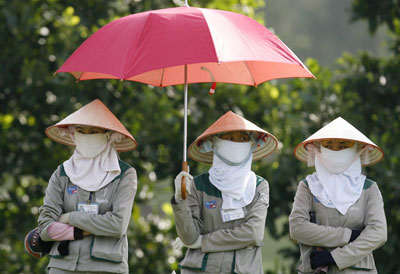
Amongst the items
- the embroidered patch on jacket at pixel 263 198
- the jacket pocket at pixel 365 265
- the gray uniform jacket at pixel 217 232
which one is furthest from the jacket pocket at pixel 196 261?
the jacket pocket at pixel 365 265

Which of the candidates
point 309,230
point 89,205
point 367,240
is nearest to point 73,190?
point 89,205

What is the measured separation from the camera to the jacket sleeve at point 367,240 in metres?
5.05

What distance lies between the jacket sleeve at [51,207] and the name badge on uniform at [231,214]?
105 centimetres

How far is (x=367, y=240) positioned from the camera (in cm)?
507

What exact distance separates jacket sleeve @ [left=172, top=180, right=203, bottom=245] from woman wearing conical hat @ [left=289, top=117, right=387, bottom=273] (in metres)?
0.60

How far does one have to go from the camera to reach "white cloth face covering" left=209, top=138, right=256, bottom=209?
5230 millimetres

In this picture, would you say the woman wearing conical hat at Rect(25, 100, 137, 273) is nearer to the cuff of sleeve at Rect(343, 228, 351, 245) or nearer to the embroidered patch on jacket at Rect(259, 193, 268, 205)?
the embroidered patch on jacket at Rect(259, 193, 268, 205)

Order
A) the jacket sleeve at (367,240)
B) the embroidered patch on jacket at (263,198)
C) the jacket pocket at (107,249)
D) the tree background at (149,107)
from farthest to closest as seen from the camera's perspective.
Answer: the tree background at (149,107)
the embroidered patch on jacket at (263,198)
the jacket pocket at (107,249)
the jacket sleeve at (367,240)

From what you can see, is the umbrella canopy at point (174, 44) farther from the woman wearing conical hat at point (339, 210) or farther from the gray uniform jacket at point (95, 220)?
the gray uniform jacket at point (95, 220)

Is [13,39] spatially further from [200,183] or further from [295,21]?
[295,21]

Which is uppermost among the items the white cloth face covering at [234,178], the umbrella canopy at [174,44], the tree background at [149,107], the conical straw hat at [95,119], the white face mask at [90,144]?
the umbrella canopy at [174,44]

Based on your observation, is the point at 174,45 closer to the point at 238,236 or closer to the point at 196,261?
the point at 238,236

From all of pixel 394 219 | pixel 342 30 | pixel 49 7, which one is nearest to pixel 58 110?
pixel 49 7

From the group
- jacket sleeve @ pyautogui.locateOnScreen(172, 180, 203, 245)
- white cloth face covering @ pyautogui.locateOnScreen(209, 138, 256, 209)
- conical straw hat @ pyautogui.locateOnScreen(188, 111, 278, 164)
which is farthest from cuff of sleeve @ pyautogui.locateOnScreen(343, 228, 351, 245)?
jacket sleeve @ pyautogui.locateOnScreen(172, 180, 203, 245)
